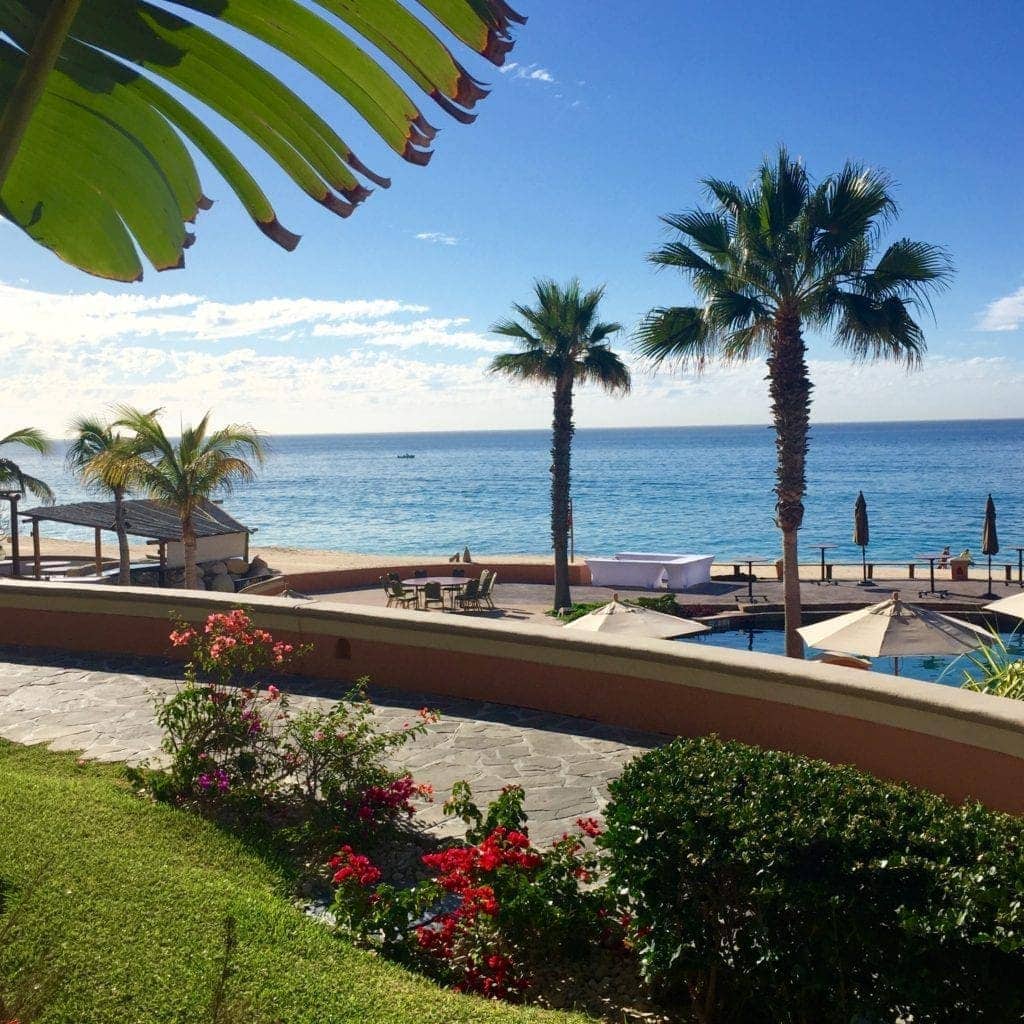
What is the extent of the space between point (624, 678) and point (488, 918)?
3.52 meters

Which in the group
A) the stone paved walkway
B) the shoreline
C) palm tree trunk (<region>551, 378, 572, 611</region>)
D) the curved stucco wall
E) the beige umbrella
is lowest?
A: the shoreline

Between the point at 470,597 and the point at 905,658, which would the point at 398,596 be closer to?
the point at 470,597

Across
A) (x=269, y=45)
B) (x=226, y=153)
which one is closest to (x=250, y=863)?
(x=226, y=153)

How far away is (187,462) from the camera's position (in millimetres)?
23172

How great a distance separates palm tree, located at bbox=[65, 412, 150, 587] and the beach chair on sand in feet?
21.8

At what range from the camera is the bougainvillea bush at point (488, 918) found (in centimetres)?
418

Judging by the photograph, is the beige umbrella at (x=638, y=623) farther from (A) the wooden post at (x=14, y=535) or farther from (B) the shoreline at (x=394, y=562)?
(B) the shoreline at (x=394, y=562)

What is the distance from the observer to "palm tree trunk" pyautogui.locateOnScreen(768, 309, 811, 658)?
17.2 m

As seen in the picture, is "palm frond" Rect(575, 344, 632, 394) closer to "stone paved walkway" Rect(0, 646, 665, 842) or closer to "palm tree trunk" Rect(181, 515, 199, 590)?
"palm tree trunk" Rect(181, 515, 199, 590)

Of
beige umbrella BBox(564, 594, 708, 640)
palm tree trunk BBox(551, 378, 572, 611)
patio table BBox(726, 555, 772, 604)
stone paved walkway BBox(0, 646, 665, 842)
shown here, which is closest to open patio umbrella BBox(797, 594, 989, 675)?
beige umbrella BBox(564, 594, 708, 640)

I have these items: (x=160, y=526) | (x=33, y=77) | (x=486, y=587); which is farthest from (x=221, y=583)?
(x=33, y=77)

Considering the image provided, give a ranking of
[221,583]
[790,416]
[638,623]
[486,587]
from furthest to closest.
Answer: [221,583] < [486,587] < [790,416] < [638,623]

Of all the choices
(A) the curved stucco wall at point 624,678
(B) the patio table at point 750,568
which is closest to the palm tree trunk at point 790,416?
(B) the patio table at point 750,568

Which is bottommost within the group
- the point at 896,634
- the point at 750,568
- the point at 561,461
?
the point at 750,568
